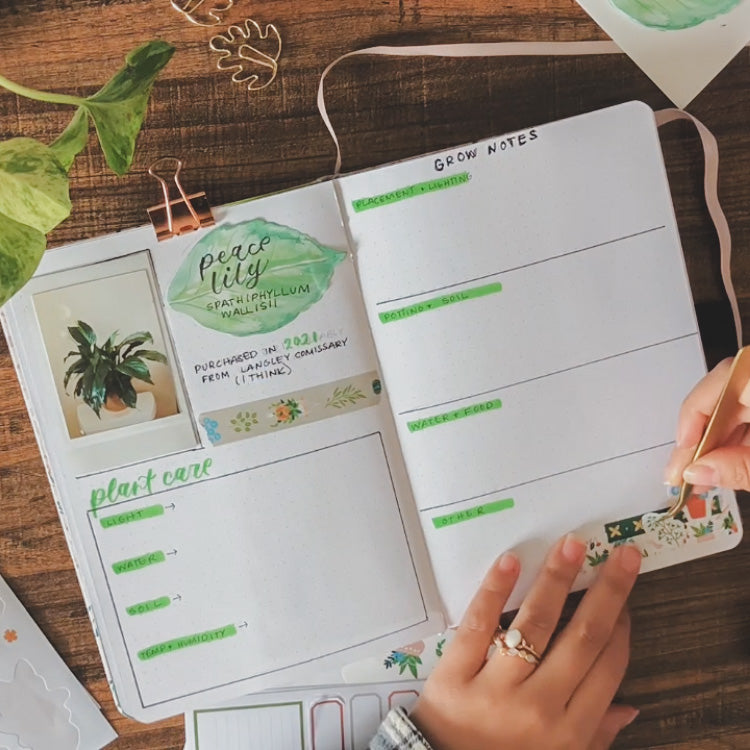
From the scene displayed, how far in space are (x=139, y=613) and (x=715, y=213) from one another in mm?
561

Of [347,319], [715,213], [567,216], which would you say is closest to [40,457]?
[347,319]

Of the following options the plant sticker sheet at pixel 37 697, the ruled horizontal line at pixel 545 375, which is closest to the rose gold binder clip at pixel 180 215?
the ruled horizontal line at pixel 545 375

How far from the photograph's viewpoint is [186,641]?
0.62m

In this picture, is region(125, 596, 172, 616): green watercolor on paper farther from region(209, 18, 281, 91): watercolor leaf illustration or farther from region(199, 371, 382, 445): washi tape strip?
region(209, 18, 281, 91): watercolor leaf illustration

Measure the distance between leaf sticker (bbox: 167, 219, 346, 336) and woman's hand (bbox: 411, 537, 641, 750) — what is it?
0.89 ft

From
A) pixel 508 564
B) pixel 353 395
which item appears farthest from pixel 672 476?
pixel 353 395

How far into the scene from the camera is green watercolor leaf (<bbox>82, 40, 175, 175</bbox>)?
477 mm

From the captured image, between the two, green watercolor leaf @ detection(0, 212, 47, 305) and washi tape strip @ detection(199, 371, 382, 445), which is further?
washi tape strip @ detection(199, 371, 382, 445)

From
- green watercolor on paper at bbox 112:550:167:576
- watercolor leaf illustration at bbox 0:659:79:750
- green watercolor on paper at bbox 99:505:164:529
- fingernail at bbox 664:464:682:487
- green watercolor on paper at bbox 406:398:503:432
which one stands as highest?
green watercolor on paper at bbox 406:398:503:432

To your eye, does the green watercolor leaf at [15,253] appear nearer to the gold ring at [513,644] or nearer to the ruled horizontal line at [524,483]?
the ruled horizontal line at [524,483]

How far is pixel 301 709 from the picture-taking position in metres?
0.67

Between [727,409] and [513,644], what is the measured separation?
9.7 inches

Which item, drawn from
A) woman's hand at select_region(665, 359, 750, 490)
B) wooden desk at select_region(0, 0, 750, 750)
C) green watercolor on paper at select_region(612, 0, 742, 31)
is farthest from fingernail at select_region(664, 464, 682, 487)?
green watercolor on paper at select_region(612, 0, 742, 31)

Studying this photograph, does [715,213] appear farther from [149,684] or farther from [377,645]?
[149,684]
